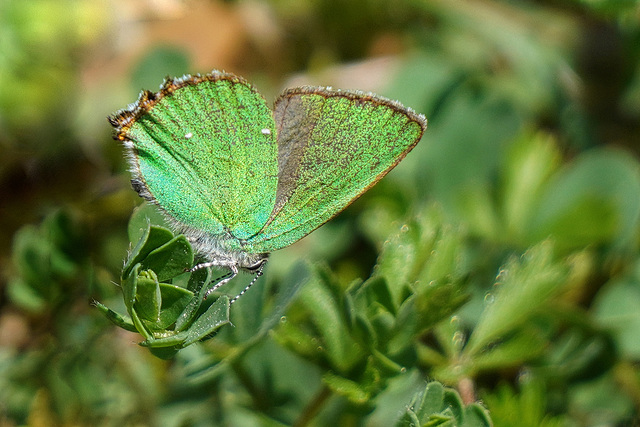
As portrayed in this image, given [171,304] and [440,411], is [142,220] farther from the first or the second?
[440,411]

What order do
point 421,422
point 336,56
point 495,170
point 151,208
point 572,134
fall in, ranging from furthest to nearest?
point 336,56
point 572,134
point 495,170
point 151,208
point 421,422

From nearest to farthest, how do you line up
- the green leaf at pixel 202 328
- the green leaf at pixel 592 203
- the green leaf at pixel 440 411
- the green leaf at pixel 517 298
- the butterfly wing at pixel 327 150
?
the green leaf at pixel 202 328, the green leaf at pixel 440 411, the butterfly wing at pixel 327 150, the green leaf at pixel 517 298, the green leaf at pixel 592 203

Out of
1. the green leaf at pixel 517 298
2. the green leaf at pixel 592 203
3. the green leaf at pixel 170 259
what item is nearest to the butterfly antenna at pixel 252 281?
the green leaf at pixel 170 259

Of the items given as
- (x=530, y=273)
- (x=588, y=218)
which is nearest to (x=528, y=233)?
(x=588, y=218)

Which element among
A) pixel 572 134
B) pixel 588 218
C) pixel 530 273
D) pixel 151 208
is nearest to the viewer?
pixel 151 208

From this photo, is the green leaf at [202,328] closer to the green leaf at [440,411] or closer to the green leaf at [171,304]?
the green leaf at [171,304]

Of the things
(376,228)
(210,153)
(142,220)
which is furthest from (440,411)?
(376,228)

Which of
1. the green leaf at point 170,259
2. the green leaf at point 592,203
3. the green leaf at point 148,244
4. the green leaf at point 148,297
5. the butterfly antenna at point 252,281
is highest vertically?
the green leaf at point 148,244

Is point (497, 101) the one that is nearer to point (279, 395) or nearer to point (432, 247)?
point (432, 247)
